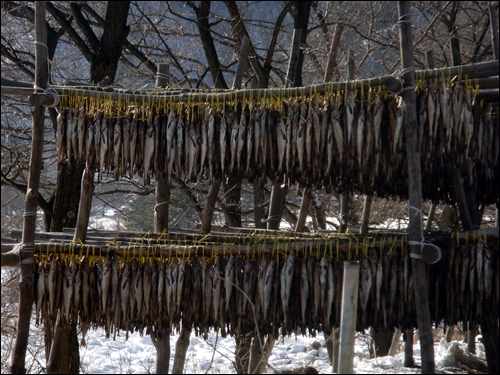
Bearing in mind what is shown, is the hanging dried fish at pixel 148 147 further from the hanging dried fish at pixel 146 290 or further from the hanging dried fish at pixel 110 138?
the hanging dried fish at pixel 146 290

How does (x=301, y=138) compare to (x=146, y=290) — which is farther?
(x=146, y=290)

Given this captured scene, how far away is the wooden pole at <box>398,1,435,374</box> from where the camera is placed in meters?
2.85

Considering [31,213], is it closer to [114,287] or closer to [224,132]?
[114,287]

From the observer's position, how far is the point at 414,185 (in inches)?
116

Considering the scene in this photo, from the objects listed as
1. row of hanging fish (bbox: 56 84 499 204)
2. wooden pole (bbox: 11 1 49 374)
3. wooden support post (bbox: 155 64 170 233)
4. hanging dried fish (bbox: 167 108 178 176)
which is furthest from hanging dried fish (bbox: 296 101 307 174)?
wooden pole (bbox: 11 1 49 374)

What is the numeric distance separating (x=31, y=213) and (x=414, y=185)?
7.47ft

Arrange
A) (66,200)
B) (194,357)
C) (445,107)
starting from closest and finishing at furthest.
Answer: (445,107) → (66,200) → (194,357)

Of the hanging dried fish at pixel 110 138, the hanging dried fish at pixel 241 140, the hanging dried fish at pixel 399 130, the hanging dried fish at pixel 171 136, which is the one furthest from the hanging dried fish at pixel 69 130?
the hanging dried fish at pixel 399 130

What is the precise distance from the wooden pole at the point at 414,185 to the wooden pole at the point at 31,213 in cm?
217

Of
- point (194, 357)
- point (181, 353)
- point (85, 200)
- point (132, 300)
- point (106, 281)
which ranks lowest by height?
point (194, 357)

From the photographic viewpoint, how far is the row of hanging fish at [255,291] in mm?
2986

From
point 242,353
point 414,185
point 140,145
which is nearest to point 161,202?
point 140,145

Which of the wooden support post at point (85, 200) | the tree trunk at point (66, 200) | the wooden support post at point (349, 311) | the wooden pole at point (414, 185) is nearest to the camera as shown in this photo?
the wooden support post at point (349, 311)

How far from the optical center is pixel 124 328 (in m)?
3.26
